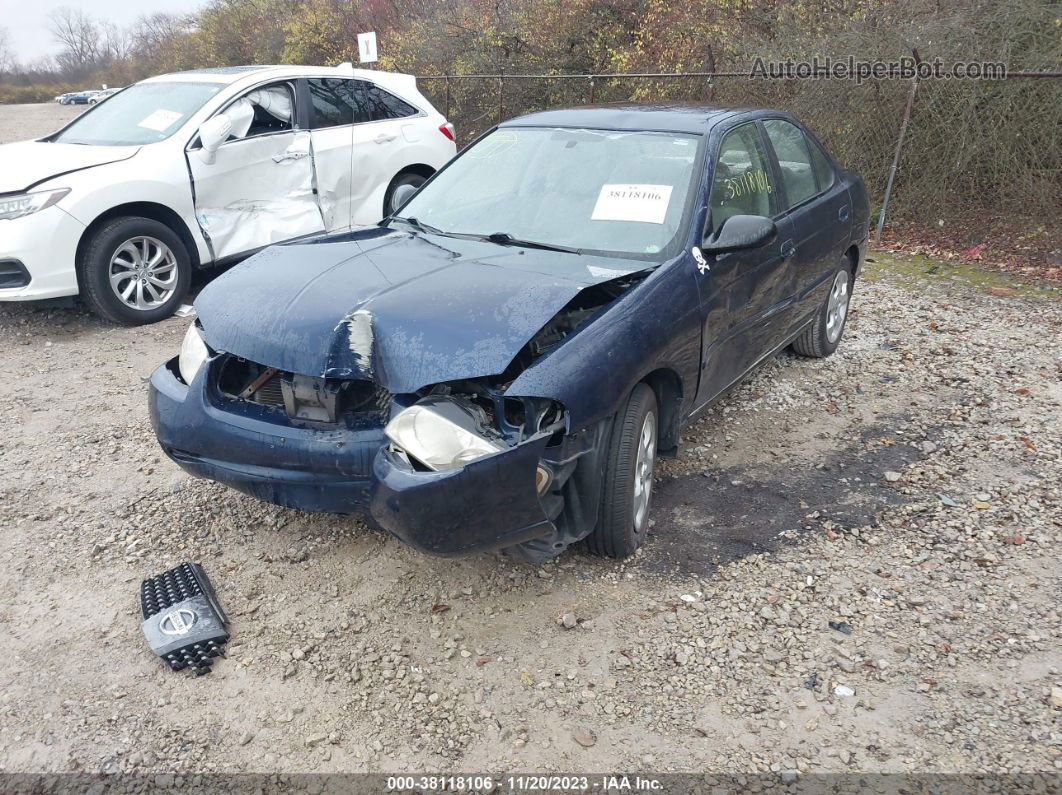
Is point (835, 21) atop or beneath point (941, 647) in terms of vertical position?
atop

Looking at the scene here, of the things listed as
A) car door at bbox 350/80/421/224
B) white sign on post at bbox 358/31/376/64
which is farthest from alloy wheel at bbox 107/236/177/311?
white sign on post at bbox 358/31/376/64

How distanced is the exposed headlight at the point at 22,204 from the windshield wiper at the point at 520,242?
378 centimetres

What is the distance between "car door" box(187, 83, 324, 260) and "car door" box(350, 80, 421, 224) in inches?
18.9

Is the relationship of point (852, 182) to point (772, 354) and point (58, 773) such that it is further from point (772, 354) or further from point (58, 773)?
point (58, 773)

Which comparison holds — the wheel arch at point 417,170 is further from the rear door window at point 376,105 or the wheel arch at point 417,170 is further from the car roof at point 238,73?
the car roof at point 238,73

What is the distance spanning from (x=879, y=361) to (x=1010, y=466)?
161 centimetres

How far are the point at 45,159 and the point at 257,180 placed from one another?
1.53 m

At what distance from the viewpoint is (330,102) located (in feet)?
24.1

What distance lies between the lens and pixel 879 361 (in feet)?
18.6

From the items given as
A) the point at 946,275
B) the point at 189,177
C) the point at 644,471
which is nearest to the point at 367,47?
the point at 189,177

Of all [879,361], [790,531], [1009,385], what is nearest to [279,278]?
[790,531]

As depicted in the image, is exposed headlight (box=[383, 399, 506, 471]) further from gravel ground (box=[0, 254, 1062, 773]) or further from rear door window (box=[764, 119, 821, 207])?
rear door window (box=[764, 119, 821, 207])

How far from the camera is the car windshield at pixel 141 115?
21.5 feet

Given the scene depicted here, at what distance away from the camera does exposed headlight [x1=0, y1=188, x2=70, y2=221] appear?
18.8 ft
